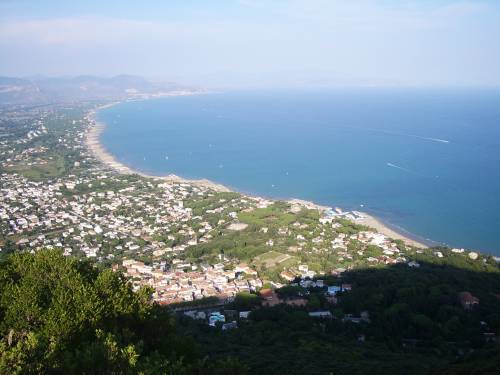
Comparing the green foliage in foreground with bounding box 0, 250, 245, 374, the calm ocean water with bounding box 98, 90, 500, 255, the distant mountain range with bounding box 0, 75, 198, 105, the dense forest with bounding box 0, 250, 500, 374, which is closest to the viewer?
the green foliage in foreground with bounding box 0, 250, 245, 374

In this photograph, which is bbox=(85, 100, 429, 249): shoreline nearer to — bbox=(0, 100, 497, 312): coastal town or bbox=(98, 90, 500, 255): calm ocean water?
bbox=(0, 100, 497, 312): coastal town

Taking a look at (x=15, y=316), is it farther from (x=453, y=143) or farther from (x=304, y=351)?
(x=453, y=143)

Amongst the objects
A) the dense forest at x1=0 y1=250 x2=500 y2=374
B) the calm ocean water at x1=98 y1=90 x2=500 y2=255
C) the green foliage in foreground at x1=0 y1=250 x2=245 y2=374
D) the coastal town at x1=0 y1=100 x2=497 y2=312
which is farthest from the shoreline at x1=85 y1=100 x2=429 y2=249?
the green foliage in foreground at x1=0 y1=250 x2=245 y2=374

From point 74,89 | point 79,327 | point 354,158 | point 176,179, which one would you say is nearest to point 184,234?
point 176,179

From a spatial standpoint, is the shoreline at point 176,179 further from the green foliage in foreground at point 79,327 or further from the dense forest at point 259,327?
the green foliage in foreground at point 79,327

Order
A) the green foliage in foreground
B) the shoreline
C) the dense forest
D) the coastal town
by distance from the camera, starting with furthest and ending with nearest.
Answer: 1. the shoreline
2. the coastal town
3. the dense forest
4. the green foliage in foreground

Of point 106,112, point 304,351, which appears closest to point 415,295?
point 304,351
